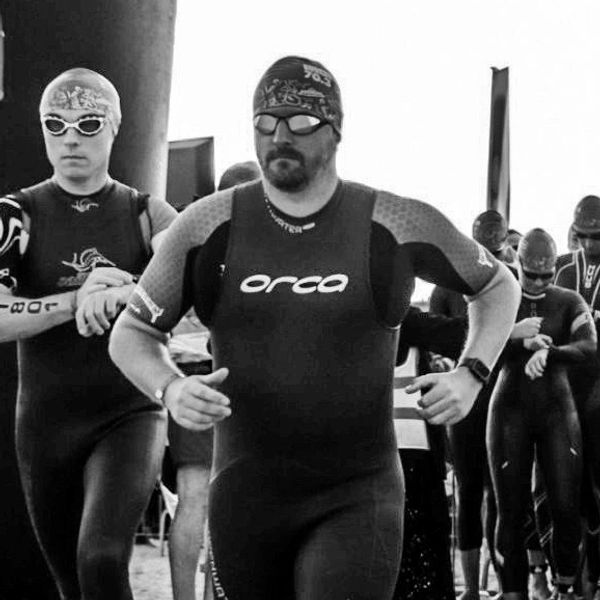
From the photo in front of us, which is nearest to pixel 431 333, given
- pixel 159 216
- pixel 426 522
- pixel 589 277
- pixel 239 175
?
pixel 426 522

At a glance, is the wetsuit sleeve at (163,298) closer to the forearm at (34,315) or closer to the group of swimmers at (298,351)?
the group of swimmers at (298,351)

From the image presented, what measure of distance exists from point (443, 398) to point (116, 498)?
1.19 m

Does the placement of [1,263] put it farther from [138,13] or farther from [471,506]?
[471,506]

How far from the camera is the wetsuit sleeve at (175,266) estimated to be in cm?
308

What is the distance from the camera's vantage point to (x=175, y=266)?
309 centimetres

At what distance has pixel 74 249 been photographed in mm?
4086

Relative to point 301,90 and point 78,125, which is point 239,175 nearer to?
point 78,125

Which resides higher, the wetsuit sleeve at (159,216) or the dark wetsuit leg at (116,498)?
the wetsuit sleeve at (159,216)

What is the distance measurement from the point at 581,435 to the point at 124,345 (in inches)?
155

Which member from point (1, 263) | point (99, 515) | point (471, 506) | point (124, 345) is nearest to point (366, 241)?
point (124, 345)

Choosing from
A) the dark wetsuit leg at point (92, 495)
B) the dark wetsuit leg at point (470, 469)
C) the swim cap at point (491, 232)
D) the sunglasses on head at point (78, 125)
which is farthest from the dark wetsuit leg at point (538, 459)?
the sunglasses on head at point (78, 125)

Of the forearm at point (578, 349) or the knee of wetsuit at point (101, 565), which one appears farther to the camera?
the forearm at point (578, 349)

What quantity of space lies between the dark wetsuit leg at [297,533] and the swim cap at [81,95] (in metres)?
1.68

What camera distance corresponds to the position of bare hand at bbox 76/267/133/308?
12.5 feet
